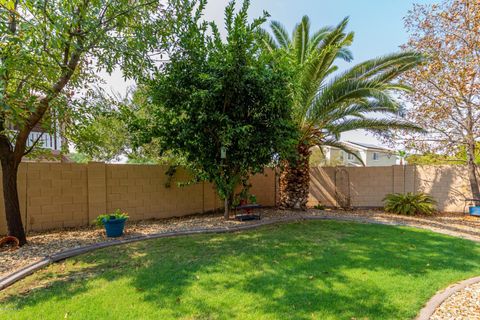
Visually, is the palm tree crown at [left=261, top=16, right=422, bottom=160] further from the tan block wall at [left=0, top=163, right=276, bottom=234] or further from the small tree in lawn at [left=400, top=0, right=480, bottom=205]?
the tan block wall at [left=0, top=163, right=276, bottom=234]

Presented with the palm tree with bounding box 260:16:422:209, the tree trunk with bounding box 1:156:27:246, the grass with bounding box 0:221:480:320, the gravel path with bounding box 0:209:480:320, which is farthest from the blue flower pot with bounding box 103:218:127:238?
the palm tree with bounding box 260:16:422:209

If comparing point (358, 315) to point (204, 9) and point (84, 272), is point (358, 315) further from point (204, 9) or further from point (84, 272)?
point (204, 9)

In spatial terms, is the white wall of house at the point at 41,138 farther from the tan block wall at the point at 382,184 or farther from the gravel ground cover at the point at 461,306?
the tan block wall at the point at 382,184

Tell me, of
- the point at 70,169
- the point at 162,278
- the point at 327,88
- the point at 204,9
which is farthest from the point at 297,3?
the point at 162,278

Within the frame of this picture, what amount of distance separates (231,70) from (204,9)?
1894mm

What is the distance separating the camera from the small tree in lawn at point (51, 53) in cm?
420

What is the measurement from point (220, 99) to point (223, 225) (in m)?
3.34

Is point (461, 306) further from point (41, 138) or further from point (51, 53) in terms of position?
point (41, 138)

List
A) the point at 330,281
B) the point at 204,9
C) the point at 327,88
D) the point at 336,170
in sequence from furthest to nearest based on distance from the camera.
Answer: the point at 336,170 < the point at 327,88 < the point at 204,9 < the point at 330,281

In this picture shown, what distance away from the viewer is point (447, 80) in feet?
28.8

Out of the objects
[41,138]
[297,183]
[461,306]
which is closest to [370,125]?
[297,183]

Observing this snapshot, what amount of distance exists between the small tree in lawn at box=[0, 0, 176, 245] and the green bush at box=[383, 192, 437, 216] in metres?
9.63

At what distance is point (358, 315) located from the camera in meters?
3.02

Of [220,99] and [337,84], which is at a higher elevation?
[337,84]
